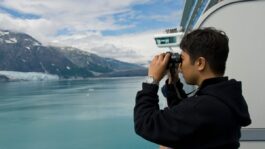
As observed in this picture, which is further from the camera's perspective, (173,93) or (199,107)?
(173,93)

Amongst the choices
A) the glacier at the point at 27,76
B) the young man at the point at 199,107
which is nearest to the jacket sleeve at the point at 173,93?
the young man at the point at 199,107

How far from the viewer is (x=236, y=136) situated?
46.6 inches

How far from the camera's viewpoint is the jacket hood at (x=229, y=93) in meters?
1.14

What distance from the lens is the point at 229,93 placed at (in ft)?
3.79

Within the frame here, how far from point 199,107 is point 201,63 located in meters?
0.13

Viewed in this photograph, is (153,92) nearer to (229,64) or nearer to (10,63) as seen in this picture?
(229,64)

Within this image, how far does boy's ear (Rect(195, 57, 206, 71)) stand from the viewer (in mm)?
1155

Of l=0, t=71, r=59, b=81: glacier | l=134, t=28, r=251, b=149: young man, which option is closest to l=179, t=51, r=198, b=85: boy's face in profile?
l=134, t=28, r=251, b=149: young man

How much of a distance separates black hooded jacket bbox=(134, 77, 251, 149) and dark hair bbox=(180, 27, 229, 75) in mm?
48

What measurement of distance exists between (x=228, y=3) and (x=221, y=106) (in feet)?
4.36

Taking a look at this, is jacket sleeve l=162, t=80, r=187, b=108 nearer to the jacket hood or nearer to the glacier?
the jacket hood

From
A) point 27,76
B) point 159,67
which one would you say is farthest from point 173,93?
point 27,76

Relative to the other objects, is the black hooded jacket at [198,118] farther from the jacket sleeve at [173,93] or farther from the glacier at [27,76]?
the glacier at [27,76]

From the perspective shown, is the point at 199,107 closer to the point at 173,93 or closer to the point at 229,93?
the point at 229,93
